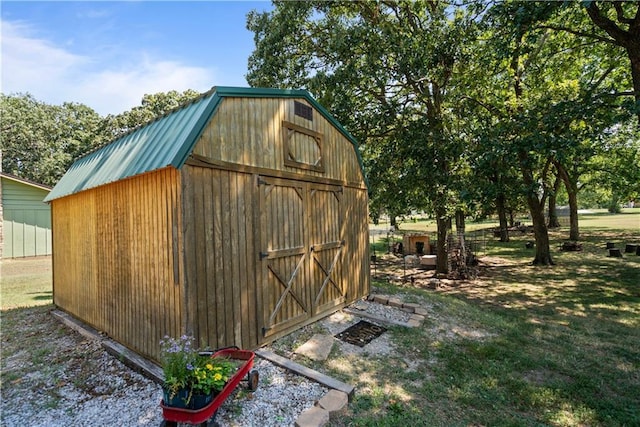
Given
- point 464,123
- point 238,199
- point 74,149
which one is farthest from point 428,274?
Answer: point 74,149

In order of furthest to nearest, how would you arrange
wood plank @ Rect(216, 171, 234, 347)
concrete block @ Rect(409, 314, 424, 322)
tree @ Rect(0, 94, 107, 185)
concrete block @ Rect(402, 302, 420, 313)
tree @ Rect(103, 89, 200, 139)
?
tree @ Rect(0, 94, 107, 185) → tree @ Rect(103, 89, 200, 139) → concrete block @ Rect(402, 302, 420, 313) → concrete block @ Rect(409, 314, 424, 322) → wood plank @ Rect(216, 171, 234, 347)

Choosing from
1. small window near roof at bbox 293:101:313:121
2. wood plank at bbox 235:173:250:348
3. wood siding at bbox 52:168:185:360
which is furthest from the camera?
small window near roof at bbox 293:101:313:121

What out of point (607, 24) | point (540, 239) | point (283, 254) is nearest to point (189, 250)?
point (283, 254)

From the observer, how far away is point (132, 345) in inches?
174

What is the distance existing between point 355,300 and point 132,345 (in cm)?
433

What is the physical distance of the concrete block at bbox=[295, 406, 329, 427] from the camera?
291 centimetres

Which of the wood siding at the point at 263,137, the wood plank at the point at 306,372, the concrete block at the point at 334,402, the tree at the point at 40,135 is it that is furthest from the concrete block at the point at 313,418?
the tree at the point at 40,135

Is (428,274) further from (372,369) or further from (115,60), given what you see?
(115,60)

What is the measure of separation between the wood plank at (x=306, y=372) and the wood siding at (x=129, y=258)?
128 centimetres

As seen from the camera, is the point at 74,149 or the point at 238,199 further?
the point at 74,149

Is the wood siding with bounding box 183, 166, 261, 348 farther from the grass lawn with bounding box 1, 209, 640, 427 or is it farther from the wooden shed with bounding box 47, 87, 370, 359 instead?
the grass lawn with bounding box 1, 209, 640, 427

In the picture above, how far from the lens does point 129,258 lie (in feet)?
14.4

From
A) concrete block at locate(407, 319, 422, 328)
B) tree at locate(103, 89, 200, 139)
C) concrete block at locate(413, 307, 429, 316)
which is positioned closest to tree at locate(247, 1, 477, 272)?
concrete block at locate(413, 307, 429, 316)

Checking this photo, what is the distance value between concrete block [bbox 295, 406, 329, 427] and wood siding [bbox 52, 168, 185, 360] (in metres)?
1.67
